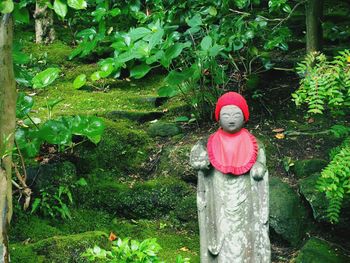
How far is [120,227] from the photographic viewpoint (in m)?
5.12

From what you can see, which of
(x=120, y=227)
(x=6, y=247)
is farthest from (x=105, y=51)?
(x=6, y=247)

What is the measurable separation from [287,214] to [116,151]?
75.7 inches

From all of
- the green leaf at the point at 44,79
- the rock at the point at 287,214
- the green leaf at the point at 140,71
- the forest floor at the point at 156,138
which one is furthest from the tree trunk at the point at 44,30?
the rock at the point at 287,214

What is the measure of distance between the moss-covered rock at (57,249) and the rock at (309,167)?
2.21m

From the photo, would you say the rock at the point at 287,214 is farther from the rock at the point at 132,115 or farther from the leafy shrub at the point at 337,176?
the rock at the point at 132,115

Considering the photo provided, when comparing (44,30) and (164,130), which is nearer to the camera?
(164,130)

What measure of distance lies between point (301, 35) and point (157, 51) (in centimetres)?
378

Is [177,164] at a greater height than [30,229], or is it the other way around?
[177,164]

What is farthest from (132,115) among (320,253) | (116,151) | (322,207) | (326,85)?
(326,85)

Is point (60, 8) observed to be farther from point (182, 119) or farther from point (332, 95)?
point (182, 119)

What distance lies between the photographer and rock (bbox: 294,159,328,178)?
550 centimetres

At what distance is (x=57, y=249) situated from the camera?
13.7ft

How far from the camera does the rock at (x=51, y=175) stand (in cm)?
501

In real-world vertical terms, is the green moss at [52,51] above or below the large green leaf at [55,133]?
above
